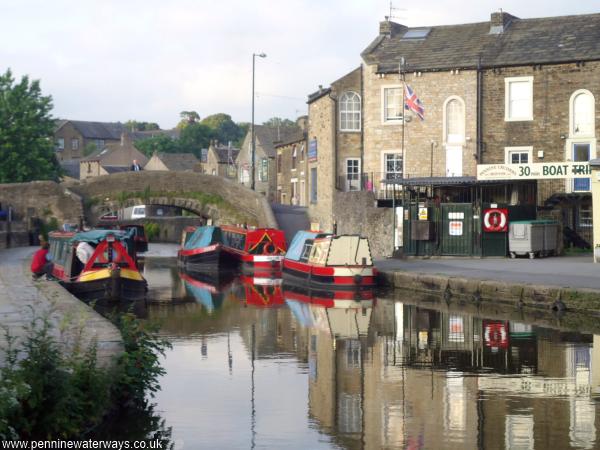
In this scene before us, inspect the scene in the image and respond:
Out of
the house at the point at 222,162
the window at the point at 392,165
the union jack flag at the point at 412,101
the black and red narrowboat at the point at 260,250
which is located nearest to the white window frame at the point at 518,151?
the union jack flag at the point at 412,101

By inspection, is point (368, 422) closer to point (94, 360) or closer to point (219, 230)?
point (94, 360)

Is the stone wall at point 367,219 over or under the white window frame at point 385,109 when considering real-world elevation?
under

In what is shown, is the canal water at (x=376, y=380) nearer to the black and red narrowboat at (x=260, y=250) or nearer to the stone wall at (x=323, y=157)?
the black and red narrowboat at (x=260, y=250)

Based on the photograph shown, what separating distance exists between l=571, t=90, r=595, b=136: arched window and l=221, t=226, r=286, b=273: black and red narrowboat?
11202mm

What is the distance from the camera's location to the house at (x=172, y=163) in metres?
90.2

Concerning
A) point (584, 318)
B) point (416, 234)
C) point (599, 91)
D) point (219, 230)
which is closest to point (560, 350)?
point (584, 318)

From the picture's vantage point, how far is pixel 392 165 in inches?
1512

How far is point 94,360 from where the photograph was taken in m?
9.76

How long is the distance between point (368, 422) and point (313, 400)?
4.71 ft

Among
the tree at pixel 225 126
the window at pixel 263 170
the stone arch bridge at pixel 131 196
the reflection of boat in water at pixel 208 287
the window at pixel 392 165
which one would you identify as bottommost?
the reflection of boat in water at pixel 208 287

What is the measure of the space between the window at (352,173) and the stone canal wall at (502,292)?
14.2 m

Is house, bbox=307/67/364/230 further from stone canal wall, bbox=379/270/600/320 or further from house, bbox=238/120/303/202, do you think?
house, bbox=238/120/303/202

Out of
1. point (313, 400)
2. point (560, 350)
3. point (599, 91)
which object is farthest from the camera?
point (599, 91)

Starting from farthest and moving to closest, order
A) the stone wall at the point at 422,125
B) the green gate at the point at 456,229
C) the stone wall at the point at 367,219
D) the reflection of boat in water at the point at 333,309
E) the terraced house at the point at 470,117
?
Answer: the stone wall at the point at 422,125 → the stone wall at the point at 367,219 → the terraced house at the point at 470,117 → the green gate at the point at 456,229 → the reflection of boat in water at the point at 333,309
